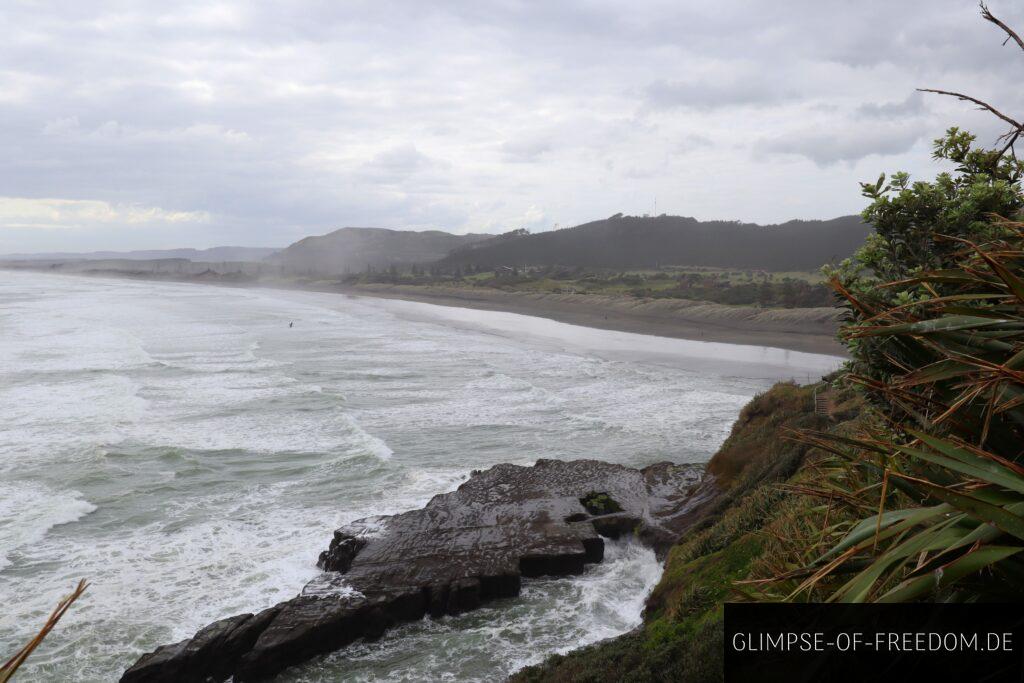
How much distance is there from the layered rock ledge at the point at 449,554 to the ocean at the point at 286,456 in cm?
37

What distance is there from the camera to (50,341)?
37.5 m

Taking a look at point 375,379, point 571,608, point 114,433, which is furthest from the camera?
point 375,379

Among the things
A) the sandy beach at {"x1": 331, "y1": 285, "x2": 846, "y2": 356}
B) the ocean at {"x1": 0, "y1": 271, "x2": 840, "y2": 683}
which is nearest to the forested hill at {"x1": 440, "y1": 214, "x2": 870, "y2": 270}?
the sandy beach at {"x1": 331, "y1": 285, "x2": 846, "y2": 356}

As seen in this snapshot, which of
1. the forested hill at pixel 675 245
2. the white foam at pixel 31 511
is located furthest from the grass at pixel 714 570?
the forested hill at pixel 675 245

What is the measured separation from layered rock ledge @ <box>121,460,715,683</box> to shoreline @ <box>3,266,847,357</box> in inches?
635

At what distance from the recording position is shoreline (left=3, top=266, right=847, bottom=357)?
141ft

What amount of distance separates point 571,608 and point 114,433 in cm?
1461

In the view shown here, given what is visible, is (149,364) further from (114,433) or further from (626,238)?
(626,238)

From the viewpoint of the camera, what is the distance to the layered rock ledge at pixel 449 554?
29.2 feet

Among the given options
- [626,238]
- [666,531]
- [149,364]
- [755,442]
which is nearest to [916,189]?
[666,531]

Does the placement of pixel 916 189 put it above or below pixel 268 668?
above

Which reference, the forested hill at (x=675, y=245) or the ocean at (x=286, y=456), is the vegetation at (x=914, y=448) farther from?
the forested hill at (x=675, y=245)

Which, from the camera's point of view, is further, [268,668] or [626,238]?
[626,238]

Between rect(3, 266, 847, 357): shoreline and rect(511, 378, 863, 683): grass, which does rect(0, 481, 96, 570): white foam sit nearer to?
rect(511, 378, 863, 683): grass
